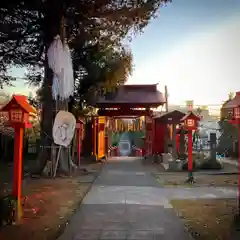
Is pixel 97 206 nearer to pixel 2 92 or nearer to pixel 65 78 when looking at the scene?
pixel 65 78

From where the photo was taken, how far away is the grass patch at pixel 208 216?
538 centimetres

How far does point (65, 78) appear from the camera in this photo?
39.2 ft

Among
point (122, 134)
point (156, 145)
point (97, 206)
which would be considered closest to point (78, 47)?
point (156, 145)

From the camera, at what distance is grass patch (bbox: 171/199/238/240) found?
538 cm

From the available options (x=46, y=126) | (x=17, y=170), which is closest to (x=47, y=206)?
(x=17, y=170)

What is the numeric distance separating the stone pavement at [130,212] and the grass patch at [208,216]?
0.59 feet

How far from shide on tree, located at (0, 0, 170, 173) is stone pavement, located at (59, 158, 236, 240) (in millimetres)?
4786

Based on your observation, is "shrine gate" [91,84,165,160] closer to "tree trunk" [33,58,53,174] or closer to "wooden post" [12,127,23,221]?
"tree trunk" [33,58,53,174]

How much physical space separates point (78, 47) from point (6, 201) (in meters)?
9.98

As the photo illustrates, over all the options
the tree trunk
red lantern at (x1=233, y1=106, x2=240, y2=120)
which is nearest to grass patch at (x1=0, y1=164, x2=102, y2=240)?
the tree trunk

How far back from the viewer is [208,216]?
6.52 meters

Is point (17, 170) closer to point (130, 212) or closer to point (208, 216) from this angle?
point (130, 212)

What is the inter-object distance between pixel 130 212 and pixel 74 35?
29.9ft

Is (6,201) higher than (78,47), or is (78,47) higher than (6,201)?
(78,47)
